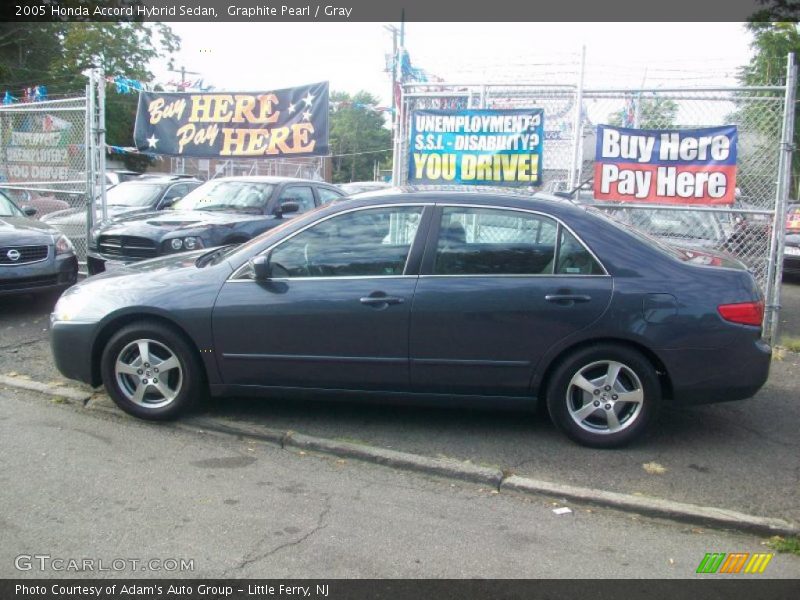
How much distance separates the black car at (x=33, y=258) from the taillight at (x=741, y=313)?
23.4 feet

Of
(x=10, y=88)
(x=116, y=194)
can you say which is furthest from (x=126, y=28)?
(x=116, y=194)

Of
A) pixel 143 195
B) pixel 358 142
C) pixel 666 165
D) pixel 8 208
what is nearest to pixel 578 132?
pixel 666 165

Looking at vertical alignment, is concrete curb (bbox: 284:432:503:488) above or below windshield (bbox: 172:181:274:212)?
below

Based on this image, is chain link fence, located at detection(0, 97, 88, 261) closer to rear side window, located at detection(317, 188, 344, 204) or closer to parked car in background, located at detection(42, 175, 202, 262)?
parked car in background, located at detection(42, 175, 202, 262)

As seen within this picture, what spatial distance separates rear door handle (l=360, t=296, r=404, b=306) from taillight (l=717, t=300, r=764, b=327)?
6.60 ft

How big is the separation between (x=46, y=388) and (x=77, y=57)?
1276 inches

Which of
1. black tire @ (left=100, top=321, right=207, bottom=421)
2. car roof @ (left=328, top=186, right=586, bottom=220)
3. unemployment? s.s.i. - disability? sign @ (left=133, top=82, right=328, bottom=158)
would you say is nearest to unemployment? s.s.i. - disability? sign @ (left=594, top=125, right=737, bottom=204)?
car roof @ (left=328, top=186, right=586, bottom=220)

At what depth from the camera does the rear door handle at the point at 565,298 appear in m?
4.75

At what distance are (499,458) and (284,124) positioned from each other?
6.95 meters

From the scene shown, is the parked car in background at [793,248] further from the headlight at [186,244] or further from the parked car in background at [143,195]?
the parked car in background at [143,195]

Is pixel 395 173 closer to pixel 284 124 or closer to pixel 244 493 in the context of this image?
pixel 284 124

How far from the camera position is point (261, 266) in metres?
4.99

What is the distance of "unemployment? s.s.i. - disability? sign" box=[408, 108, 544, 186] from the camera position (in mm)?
8492

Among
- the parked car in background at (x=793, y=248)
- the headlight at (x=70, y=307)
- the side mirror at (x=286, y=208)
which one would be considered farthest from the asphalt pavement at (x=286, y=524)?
the parked car in background at (x=793, y=248)
